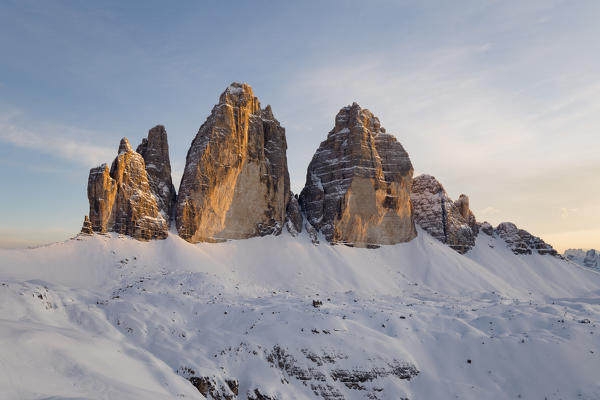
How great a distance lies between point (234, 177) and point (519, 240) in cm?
6510

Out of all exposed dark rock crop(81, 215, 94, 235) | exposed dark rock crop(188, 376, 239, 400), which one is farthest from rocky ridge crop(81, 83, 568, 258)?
exposed dark rock crop(188, 376, 239, 400)

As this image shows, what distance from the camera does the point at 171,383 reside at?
12.8 metres

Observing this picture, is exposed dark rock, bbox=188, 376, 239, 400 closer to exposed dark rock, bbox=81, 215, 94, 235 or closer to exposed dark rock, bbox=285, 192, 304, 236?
exposed dark rock, bbox=81, 215, 94, 235

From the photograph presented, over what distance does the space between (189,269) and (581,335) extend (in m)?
38.3

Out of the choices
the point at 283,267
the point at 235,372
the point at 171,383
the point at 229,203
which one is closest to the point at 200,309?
the point at 235,372

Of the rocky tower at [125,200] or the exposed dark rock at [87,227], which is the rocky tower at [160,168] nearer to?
the rocky tower at [125,200]

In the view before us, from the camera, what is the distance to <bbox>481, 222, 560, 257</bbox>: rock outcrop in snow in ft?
264

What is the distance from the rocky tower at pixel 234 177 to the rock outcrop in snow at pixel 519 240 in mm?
52779

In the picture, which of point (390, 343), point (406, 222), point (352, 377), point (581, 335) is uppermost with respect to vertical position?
point (406, 222)

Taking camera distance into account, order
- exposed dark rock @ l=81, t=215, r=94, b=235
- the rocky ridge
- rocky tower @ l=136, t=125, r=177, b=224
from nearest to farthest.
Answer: exposed dark rock @ l=81, t=215, r=94, b=235 → the rocky ridge → rocky tower @ l=136, t=125, r=177, b=224

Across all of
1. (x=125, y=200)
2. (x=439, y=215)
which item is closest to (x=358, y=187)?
(x=439, y=215)

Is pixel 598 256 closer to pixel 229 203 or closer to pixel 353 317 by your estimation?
pixel 229 203

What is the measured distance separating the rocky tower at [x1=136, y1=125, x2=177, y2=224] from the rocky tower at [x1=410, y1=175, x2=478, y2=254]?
158ft

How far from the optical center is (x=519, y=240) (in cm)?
8144
